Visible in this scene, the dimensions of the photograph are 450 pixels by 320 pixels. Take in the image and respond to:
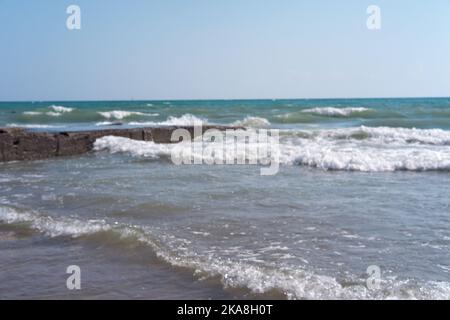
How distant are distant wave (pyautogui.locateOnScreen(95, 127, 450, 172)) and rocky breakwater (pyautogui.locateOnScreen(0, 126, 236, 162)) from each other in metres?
0.37

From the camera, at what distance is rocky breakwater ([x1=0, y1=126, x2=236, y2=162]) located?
11195 mm

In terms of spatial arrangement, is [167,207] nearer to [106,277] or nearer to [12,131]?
[106,277]

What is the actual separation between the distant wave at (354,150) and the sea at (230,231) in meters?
0.07

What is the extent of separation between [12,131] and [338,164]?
7.40m

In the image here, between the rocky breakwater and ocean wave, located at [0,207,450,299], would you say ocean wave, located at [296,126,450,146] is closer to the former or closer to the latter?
the rocky breakwater

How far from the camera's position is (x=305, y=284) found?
372 cm

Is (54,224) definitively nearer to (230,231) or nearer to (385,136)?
(230,231)

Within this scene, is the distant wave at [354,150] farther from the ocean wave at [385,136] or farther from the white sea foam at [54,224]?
the white sea foam at [54,224]

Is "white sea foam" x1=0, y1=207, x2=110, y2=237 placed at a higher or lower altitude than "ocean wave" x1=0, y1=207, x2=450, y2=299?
higher

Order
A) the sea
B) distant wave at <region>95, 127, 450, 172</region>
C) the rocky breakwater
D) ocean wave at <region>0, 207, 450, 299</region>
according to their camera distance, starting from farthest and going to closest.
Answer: the rocky breakwater → distant wave at <region>95, 127, 450, 172</region> → the sea → ocean wave at <region>0, 207, 450, 299</region>

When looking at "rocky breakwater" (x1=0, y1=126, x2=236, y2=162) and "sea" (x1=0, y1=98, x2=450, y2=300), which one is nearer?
"sea" (x1=0, y1=98, x2=450, y2=300)

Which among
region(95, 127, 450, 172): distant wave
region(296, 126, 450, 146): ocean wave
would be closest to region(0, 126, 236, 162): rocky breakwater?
region(95, 127, 450, 172): distant wave

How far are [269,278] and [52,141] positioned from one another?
939 cm

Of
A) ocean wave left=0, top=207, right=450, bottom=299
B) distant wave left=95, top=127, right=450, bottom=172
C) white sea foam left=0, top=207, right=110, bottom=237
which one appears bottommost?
ocean wave left=0, top=207, right=450, bottom=299
